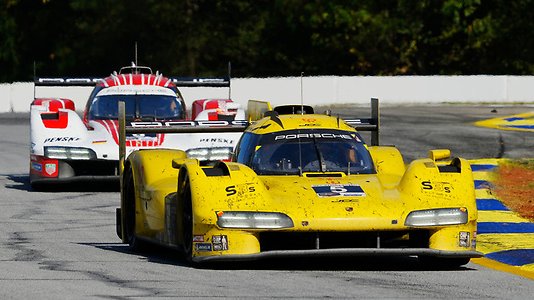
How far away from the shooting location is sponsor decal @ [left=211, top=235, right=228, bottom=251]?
10555mm

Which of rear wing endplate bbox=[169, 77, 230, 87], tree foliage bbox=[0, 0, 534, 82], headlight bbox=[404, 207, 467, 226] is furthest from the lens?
tree foliage bbox=[0, 0, 534, 82]

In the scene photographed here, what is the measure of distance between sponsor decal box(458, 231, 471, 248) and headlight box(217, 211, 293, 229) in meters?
1.28

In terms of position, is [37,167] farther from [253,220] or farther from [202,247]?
[253,220]

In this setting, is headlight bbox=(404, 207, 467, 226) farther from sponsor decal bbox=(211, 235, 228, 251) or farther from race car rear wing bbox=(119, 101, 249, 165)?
race car rear wing bbox=(119, 101, 249, 165)

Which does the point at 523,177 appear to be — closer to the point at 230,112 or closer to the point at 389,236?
the point at 230,112

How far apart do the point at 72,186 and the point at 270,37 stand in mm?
48110

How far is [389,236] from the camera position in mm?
10727

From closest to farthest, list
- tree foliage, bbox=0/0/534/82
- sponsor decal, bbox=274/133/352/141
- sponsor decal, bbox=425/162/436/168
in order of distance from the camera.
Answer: sponsor decal, bbox=425/162/436/168 < sponsor decal, bbox=274/133/352/141 < tree foliage, bbox=0/0/534/82

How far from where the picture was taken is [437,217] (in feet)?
35.0

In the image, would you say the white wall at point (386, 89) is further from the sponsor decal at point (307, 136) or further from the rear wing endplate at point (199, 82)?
the sponsor decal at point (307, 136)

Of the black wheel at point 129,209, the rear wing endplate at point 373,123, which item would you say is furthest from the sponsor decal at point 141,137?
the black wheel at point 129,209

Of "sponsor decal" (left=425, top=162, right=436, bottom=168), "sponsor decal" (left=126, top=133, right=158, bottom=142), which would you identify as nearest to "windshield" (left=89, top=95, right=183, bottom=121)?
"sponsor decal" (left=126, top=133, right=158, bottom=142)

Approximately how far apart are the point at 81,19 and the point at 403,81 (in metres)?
26.7

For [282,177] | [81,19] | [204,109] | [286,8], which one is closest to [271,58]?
[286,8]
